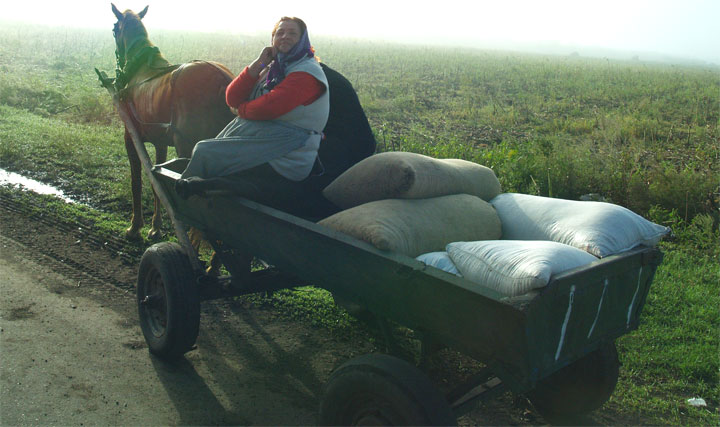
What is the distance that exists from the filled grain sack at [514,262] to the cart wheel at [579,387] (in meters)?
0.82

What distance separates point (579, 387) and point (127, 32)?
528 centimetres

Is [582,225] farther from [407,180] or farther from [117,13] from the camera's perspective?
[117,13]

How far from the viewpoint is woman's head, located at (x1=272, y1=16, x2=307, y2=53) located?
11.5 feet

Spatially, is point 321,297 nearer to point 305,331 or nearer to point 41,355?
point 305,331

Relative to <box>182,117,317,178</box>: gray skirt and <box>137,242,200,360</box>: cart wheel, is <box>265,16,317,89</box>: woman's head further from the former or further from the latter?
<box>137,242,200,360</box>: cart wheel

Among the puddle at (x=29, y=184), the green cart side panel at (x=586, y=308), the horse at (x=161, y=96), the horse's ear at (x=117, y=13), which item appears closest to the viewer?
the green cart side panel at (x=586, y=308)

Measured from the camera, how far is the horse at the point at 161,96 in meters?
5.00

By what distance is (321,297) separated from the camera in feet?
15.0

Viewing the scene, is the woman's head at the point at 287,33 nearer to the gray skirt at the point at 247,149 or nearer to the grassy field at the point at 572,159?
the gray skirt at the point at 247,149

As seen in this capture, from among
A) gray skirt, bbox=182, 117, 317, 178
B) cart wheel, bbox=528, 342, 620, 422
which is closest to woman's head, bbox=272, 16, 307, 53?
gray skirt, bbox=182, 117, 317, 178

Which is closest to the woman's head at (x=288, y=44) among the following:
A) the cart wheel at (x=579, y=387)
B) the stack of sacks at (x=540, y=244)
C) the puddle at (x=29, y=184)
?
the stack of sacks at (x=540, y=244)

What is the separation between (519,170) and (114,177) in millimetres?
5041

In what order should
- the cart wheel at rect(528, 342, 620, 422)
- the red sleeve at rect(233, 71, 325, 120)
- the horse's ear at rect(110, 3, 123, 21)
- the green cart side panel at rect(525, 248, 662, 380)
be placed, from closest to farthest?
the green cart side panel at rect(525, 248, 662, 380)
the cart wheel at rect(528, 342, 620, 422)
the red sleeve at rect(233, 71, 325, 120)
the horse's ear at rect(110, 3, 123, 21)

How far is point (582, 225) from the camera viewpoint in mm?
2664
